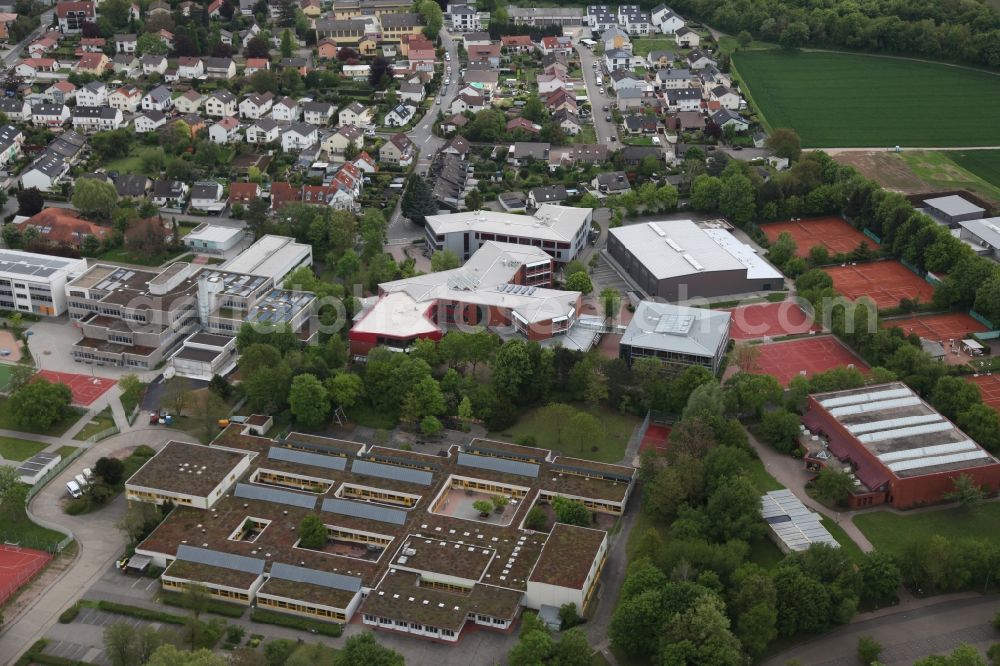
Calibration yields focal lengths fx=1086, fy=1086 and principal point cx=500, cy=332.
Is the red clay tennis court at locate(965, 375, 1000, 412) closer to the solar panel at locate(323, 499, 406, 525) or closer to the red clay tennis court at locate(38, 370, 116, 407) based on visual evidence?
the solar panel at locate(323, 499, 406, 525)

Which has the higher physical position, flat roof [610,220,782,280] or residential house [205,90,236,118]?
residential house [205,90,236,118]

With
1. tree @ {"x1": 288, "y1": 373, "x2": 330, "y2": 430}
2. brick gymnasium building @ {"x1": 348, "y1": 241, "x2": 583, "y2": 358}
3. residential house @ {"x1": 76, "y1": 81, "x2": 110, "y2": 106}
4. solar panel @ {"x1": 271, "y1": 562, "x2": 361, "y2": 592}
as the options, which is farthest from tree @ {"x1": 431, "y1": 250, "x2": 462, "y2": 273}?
residential house @ {"x1": 76, "y1": 81, "x2": 110, "y2": 106}

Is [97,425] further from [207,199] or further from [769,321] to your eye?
[769,321]

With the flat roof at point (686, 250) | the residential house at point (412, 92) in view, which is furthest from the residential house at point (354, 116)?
the flat roof at point (686, 250)

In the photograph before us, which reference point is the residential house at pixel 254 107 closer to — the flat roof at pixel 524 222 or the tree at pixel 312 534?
the flat roof at pixel 524 222

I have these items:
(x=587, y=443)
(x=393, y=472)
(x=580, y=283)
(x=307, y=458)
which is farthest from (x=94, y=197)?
(x=587, y=443)

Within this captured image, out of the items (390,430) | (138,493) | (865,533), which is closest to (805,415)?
(865,533)
